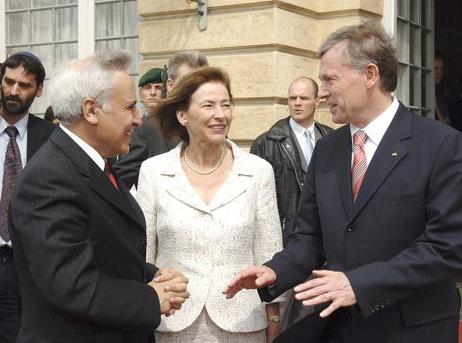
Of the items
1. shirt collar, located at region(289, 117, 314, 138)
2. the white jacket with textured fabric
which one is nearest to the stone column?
shirt collar, located at region(289, 117, 314, 138)

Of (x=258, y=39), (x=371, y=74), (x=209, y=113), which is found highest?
(x=258, y=39)

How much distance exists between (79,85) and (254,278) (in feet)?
3.38

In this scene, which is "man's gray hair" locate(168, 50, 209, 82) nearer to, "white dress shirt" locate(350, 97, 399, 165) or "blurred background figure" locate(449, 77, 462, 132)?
"white dress shirt" locate(350, 97, 399, 165)

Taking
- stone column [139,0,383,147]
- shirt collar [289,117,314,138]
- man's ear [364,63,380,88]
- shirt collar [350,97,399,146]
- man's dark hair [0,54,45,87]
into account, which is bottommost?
shirt collar [350,97,399,146]

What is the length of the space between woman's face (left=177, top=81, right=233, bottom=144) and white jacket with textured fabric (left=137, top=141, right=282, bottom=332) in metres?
0.18

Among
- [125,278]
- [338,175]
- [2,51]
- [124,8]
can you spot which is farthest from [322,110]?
[125,278]

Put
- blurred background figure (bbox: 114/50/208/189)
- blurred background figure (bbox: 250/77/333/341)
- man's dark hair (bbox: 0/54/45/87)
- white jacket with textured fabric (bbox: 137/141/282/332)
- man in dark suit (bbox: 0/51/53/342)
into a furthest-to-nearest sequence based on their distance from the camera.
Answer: blurred background figure (bbox: 250/77/333/341) → blurred background figure (bbox: 114/50/208/189) → man's dark hair (bbox: 0/54/45/87) → man in dark suit (bbox: 0/51/53/342) → white jacket with textured fabric (bbox: 137/141/282/332)

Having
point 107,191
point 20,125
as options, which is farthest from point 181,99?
point 20,125

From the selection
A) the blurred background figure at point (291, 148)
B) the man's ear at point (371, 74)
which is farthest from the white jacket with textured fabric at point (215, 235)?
the blurred background figure at point (291, 148)

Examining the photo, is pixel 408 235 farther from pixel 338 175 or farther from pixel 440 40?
pixel 440 40

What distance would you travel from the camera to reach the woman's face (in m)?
3.96

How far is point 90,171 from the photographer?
2.89 m

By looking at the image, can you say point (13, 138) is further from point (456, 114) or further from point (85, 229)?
point (456, 114)

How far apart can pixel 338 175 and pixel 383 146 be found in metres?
0.23
